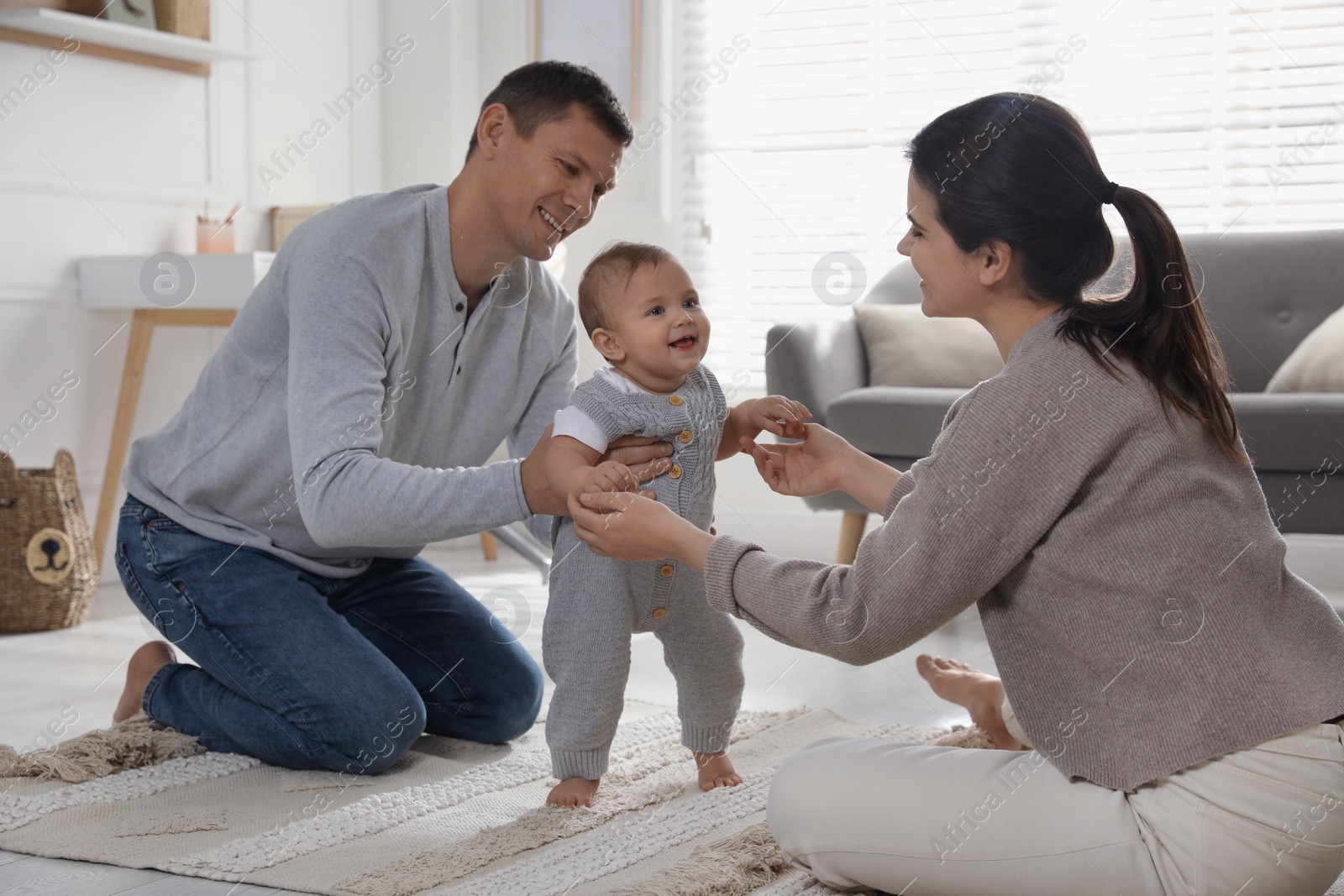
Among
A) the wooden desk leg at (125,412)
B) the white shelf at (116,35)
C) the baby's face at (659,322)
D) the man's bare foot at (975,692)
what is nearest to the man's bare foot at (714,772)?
the man's bare foot at (975,692)

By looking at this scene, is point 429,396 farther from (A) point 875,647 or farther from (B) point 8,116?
(B) point 8,116

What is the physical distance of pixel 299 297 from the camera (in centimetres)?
151

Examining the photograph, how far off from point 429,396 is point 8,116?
5.81ft

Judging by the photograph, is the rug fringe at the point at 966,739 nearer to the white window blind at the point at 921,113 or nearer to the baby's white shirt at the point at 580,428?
the baby's white shirt at the point at 580,428

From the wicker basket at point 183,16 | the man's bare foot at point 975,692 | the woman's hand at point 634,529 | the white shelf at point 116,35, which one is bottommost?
the man's bare foot at point 975,692

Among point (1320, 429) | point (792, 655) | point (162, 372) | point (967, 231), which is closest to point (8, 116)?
point (162, 372)

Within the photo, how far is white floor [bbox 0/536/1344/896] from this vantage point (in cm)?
129

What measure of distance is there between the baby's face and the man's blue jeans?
564mm

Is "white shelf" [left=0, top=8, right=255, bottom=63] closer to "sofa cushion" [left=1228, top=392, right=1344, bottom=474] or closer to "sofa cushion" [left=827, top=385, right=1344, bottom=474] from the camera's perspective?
"sofa cushion" [left=827, top=385, right=1344, bottom=474]

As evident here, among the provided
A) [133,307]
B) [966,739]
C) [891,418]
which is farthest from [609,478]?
[133,307]

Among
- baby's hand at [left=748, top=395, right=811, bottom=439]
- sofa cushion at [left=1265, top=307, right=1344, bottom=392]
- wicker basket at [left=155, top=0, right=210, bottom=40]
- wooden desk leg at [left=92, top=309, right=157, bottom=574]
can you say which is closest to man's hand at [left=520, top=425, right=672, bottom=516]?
baby's hand at [left=748, top=395, right=811, bottom=439]

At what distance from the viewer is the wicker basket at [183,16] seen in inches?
122

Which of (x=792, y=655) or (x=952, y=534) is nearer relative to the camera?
(x=952, y=534)

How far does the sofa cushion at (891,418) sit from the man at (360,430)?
1.10m
